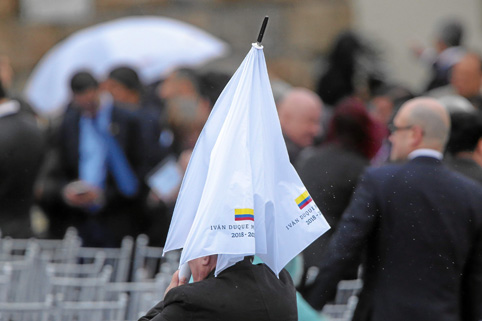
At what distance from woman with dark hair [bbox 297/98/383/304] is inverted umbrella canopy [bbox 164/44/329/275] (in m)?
1.68

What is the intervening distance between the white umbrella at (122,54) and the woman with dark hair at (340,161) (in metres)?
4.24

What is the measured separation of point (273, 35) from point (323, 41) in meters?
0.68

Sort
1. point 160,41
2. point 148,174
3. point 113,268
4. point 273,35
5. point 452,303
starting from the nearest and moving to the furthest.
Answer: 1. point 452,303
2. point 113,268
3. point 148,174
4. point 160,41
5. point 273,35

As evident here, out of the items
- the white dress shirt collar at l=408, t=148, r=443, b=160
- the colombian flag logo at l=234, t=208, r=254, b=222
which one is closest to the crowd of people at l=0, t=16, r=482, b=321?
the white dress shirt collar at l=408, t=148, r=443, b=160

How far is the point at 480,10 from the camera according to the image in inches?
492

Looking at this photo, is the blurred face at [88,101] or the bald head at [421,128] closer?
the bald head at [421,128]

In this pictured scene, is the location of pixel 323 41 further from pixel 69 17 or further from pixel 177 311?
pixel 177 311

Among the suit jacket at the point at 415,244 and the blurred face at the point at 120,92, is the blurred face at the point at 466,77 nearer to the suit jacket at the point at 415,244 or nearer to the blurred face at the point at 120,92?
the blurred face at the point at 120,92

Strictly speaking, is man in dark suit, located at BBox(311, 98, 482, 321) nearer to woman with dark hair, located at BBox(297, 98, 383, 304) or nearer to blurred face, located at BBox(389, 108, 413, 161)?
blurred face, located at BBox(389, 108, 413, 161)

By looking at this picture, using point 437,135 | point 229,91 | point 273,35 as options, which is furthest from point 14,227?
point 273,35

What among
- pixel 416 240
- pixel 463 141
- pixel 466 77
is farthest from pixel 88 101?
pixel 416 240

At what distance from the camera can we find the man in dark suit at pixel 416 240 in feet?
14.8

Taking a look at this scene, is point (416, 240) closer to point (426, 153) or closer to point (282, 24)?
point (426, 153)

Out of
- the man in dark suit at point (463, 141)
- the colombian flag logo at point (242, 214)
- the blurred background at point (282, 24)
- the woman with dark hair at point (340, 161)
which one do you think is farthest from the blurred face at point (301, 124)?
the blurred background at point (282, 24)
